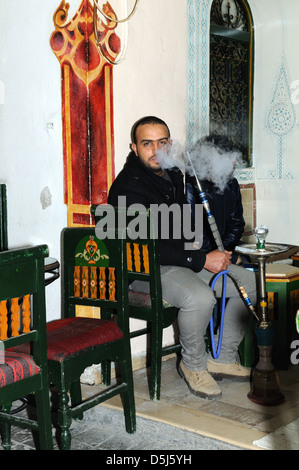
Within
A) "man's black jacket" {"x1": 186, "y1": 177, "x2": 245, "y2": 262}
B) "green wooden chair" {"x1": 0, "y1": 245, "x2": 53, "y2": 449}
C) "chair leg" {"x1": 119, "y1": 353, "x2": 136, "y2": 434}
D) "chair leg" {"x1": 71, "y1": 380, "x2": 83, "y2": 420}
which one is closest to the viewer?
"green wooden chair" {"x1": 0, "y1": 245, "x2": 53, "y2": 449}

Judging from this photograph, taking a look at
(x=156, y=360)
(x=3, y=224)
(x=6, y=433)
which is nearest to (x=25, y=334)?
(x=6, y=433)

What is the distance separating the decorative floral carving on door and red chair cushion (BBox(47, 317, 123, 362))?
3.61ft

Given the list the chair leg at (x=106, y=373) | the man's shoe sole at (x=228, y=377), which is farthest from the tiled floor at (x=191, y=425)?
the chair leg at (x=106, y=373)

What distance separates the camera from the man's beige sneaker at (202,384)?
12.2ft

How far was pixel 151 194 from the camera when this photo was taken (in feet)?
13.0

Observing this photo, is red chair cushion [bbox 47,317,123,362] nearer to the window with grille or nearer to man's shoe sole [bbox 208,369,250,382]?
man's shoe sole [bbox 208,369,250,382]

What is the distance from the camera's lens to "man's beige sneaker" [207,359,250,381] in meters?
4.08

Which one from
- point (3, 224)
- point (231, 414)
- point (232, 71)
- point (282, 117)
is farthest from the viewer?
point (282, 117)

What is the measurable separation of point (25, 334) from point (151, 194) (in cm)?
167

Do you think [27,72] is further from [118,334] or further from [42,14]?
[118,334]

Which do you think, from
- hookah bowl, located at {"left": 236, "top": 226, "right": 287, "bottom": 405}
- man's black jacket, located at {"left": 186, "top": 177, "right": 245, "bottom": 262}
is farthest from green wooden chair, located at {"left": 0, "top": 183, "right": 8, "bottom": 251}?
hookah bowl, located at {"left": 236, "top": 226, "right": 287, "bottom": 405}

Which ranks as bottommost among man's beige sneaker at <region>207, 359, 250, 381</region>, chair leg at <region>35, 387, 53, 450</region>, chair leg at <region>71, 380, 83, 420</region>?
man's beige sneaker at <region>207, 359, 250, 381</region>

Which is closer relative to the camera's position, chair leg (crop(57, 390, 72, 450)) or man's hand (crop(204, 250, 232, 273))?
chair leg (crop(57, 390, 72, 450))

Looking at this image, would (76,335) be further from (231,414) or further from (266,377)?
(266,377)
